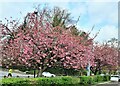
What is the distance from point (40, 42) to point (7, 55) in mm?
2445

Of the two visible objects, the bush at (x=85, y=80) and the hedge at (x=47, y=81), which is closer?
the hedge at (x=47, y=81)

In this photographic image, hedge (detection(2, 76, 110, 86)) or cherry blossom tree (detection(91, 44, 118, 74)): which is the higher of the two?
cherry blossom tree (detection(91, 44, 118, 74))

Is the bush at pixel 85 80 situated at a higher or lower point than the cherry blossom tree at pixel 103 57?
lower

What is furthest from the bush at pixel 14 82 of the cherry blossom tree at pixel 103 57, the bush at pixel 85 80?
the cherry blossom tree at pixel 103 57

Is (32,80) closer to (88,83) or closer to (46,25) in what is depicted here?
(46,25)

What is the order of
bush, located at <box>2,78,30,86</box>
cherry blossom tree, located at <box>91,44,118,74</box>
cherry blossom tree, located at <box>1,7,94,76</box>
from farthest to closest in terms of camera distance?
cherry blossom tree, located at <box>91,44,118,74</box>, cherry blossom tree, located at <box>1,7,94,76</box>, bush, located at <box>2,78,30,86</box>

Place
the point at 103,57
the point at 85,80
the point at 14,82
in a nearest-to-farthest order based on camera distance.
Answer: the point at 14,82 → the point at 85,80 → the point at 103,57

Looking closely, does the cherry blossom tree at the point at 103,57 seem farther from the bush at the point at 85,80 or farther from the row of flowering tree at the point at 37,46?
the row of flowering tree at the point at 37,46

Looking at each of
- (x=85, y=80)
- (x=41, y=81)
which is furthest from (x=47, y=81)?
(x=85, y=80)

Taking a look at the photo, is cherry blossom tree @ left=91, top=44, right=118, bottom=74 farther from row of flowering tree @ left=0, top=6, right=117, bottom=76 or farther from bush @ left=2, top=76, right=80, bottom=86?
row of flowering tree @ left=0, top=6, right=117, bottom=76

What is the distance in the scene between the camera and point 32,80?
17109 mm

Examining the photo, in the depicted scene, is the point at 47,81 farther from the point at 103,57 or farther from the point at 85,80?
the point at 103,57

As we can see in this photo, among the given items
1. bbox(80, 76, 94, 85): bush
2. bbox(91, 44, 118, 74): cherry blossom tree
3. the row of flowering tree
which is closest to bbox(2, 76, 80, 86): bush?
the row of flowering tree

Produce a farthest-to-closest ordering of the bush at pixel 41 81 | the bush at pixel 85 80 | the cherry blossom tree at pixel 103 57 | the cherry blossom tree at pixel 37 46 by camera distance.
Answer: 1. the cherry blossom tree at pixel 103 57
2. the bush at pixel 85 80
3. the cherry blossom tree at pixel 37 46
4. the bush at pixel 41 81
